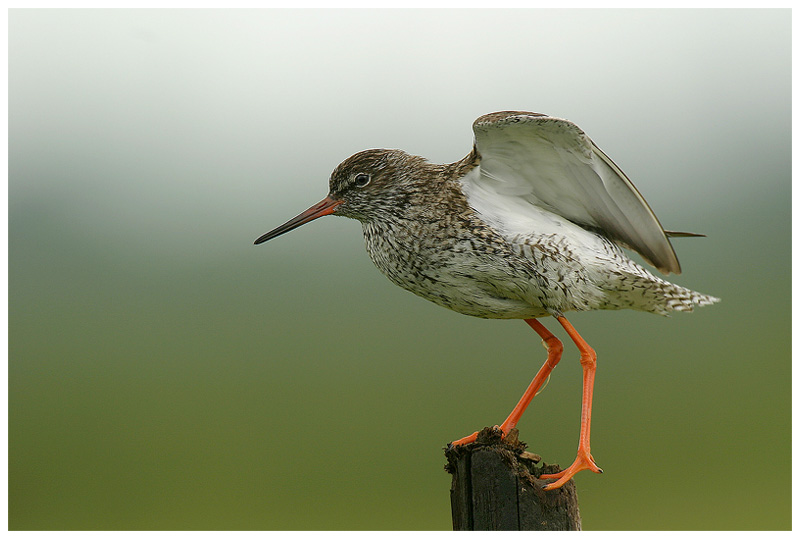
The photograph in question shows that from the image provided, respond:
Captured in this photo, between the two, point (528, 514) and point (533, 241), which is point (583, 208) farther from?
point (528, 514)

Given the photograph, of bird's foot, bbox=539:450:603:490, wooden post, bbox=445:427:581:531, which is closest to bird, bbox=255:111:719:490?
bird's foot, bbox=539:450:603:490

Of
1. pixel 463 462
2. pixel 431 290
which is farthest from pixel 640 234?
pixel 463 462

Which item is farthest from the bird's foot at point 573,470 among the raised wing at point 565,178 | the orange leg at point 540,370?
the raised wing at point 565,178

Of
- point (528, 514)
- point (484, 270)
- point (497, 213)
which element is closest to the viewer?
point (528, 514)

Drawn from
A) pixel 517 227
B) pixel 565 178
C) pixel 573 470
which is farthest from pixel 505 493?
pixel 565 178

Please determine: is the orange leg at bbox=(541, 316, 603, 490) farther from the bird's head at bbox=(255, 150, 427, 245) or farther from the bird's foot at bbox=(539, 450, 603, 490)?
the bird's head at bbox=(255, 150, 427, 245)

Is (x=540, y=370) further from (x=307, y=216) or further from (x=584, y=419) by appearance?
(x=307, y=216)
